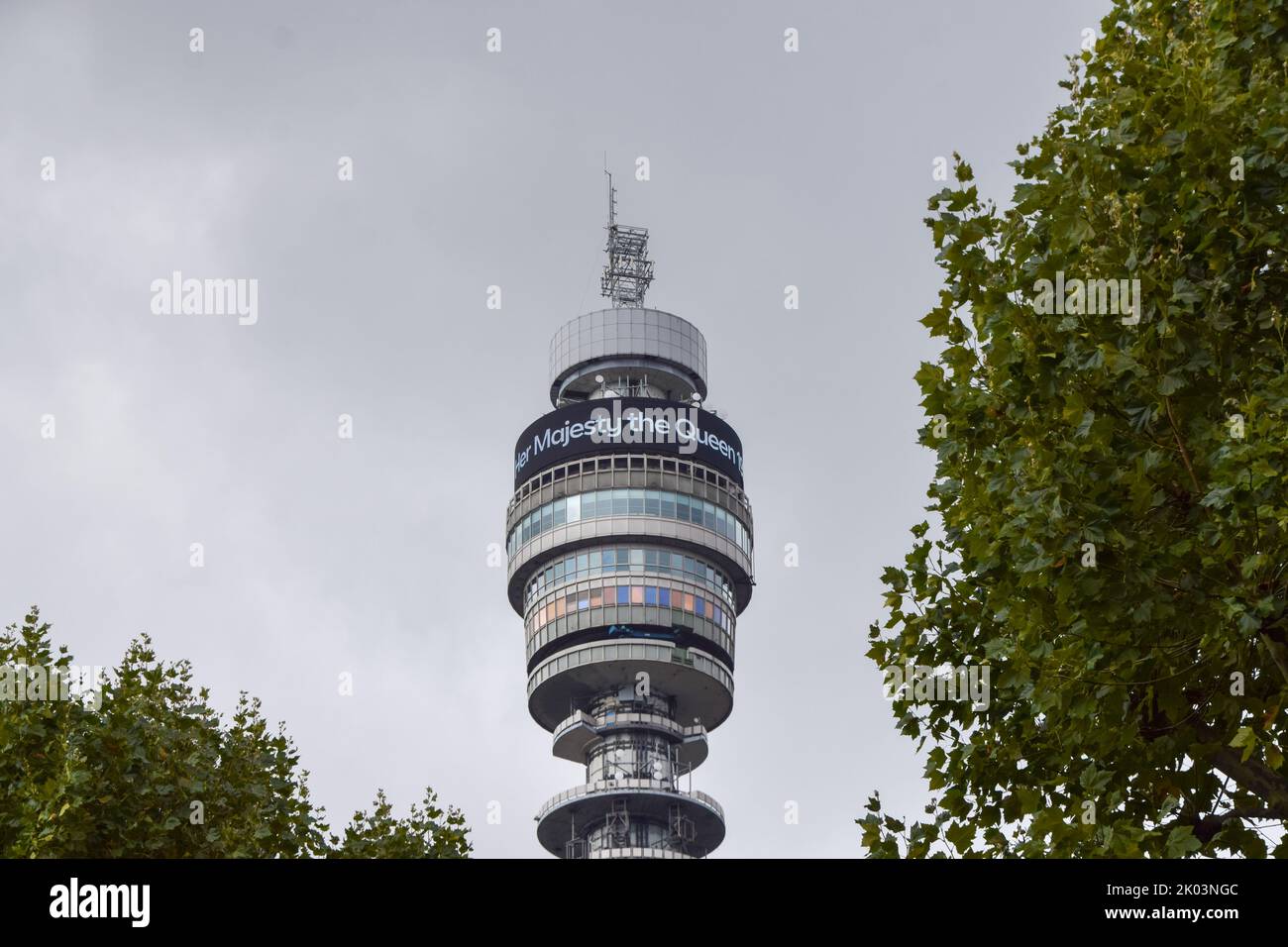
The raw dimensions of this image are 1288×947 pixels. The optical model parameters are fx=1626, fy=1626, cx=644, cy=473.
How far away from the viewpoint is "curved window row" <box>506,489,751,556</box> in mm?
143250

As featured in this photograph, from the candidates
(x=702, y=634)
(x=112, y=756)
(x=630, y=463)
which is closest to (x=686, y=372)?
(x=630, y=463)

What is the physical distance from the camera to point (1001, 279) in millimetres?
21422

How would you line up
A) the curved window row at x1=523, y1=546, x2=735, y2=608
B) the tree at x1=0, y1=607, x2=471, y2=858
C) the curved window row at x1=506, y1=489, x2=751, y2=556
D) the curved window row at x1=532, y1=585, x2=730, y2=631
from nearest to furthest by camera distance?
the tree at x1=0, y1=607, x2=471, y2=858, the curved window row at x1=532, y1=585, x2=730, y2=631, the curved window row at x1=523, y1=546, x2=735, y2=608, the curved window row at x1=506, y1=489, x2=751, y2=556

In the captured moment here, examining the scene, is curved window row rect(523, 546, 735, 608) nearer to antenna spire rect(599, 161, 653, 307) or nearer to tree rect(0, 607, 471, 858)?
antenna spire rect(599, 161, 653, 307)

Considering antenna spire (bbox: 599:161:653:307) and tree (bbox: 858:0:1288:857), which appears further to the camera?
antenna spire (bbox: 599:161:653:307)

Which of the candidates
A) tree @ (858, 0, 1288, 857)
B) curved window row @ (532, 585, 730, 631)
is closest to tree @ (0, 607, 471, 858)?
tree @ (858, 0, 1288, 857)

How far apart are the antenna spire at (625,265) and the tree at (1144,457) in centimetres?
14370

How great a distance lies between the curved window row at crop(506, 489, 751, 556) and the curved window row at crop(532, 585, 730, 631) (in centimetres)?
638

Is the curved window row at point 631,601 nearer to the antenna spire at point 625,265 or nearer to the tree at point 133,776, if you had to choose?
the antenna spire at point 625,265

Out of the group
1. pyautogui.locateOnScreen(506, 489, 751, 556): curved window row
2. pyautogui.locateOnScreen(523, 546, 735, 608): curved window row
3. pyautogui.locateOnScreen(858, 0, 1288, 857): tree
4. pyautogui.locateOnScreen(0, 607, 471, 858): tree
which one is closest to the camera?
pyautogui.locateOnScreen(858, 0, 1288, 857): tree

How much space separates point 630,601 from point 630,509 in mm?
8173

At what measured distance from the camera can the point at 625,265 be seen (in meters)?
169
